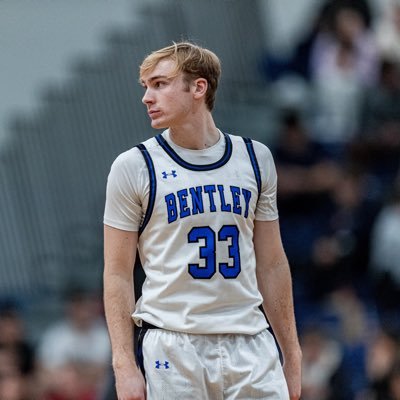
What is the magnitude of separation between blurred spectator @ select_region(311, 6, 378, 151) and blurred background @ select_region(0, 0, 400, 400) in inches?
0.7

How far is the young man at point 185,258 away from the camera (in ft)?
18.5

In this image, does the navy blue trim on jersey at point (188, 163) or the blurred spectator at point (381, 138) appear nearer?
the navy blue trim on jersey at point (188, 163)

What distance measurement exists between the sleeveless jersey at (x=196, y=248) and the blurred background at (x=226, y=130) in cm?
589

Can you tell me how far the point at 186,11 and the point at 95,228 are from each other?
2.80 metres

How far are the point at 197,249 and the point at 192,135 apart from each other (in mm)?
518

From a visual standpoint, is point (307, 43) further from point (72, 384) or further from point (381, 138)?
point (72, 384)

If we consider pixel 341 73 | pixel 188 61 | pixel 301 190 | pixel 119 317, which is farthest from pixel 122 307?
pixel 341 73

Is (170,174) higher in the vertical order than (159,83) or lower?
lower

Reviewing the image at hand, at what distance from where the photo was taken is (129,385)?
5547 millimetres

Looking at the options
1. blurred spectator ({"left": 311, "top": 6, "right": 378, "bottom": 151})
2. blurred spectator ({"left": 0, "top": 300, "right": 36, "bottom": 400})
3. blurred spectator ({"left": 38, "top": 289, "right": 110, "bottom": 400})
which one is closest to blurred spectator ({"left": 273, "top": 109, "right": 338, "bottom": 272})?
blurred spectator ({"left": 311, "top": 6, "right": 378, "bottom": 151})

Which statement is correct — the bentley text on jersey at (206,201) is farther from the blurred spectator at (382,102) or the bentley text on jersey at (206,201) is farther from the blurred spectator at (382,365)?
the blurred spectator at (382,102)

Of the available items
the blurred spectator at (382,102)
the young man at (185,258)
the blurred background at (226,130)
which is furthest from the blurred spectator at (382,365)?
the young man at (185,258)

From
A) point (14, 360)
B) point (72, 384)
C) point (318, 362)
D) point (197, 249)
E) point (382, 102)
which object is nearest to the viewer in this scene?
point (197, 249)

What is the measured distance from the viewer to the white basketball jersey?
5645 millimetres
